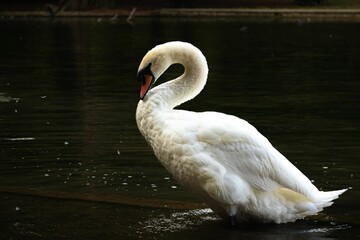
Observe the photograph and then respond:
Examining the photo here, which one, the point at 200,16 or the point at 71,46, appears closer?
the point at 71,46

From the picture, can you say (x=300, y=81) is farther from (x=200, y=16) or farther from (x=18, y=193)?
(x=200, y=16)

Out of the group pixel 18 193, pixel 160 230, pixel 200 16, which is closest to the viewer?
pixel 160 230

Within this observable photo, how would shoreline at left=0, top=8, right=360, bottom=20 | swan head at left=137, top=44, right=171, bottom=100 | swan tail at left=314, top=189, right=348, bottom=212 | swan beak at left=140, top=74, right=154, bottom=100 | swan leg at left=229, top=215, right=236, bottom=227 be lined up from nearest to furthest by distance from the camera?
1. swan leg at left=229, top=215, right=236, bottom=227
2. swan tail at left=314, top=189, right=348, bottom=212
3. swan beak at left=140, top=74, right=154, bottom=100
4. swan head at left=137, top=44, right=171, bottom=100
5. shoreline at left=0, top=8, right=360, bottom=20

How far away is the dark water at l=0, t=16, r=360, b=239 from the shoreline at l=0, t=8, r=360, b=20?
→ 580 inches

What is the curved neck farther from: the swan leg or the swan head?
the swan leg

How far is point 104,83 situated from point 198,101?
3491 mm

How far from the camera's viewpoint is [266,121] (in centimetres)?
1468

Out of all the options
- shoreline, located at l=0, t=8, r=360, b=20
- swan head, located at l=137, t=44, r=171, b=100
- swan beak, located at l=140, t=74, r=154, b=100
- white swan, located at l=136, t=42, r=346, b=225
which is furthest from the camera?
shoreline, located at l=0, t=8, r=360, b=20

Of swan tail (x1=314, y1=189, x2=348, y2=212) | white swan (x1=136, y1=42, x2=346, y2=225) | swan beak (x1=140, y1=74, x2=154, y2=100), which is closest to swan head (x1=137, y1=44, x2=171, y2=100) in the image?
swan beak (x1=140, y1=74, x2=154, y2=100)

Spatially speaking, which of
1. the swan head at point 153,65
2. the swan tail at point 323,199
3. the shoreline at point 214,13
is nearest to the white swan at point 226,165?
the swan tail at point 323,199

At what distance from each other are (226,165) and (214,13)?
42.2 m

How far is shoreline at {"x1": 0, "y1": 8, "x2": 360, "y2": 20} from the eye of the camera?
157ft

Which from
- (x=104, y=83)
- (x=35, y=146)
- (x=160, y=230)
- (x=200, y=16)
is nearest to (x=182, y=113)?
(x=160, y=230)

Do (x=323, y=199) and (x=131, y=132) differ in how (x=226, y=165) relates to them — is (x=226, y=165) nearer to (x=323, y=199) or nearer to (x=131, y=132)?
(x=323, y=199)
